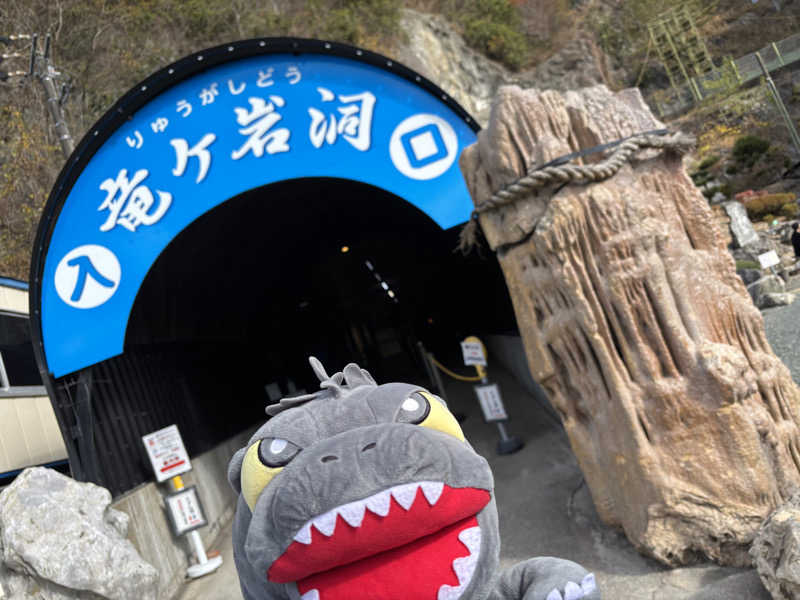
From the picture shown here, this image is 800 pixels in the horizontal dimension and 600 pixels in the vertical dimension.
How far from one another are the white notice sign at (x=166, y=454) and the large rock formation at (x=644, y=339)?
15.8 feet

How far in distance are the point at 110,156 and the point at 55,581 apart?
458 centimetres

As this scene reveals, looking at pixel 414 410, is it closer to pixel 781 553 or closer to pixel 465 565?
pixel 465 565

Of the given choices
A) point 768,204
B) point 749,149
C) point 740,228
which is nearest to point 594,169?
point 740,228

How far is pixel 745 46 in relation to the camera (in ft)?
80.8

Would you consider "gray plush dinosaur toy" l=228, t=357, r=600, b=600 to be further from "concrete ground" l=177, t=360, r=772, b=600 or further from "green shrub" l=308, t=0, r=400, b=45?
"green shrub" l=308, t=0, r=400, b=45

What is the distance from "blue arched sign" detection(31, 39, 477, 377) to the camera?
7.06 metres

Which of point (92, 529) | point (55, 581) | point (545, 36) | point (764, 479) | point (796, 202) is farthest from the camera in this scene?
point (545, 36)

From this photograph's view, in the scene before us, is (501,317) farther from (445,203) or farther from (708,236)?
(708,236)

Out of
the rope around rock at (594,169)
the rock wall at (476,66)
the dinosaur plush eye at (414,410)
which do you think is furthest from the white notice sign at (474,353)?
the rock wall at (476,66)

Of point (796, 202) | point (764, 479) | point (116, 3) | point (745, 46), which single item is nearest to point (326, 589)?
point (764, 479)

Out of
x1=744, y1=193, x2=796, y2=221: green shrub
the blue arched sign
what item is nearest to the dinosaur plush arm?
the blue arched sign

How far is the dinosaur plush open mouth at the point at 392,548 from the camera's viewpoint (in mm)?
1642

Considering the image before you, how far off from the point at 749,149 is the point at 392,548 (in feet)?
78.9

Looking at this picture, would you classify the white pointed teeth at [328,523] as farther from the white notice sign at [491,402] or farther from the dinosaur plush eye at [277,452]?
the white notice sign at [491,402]
